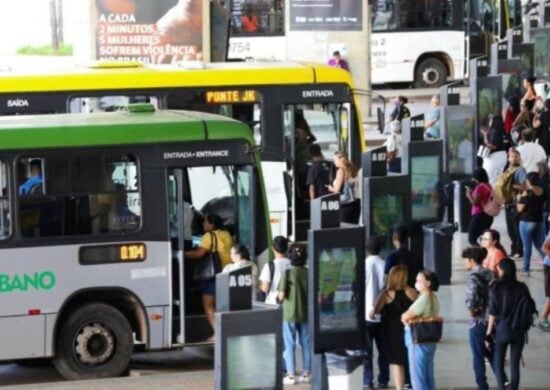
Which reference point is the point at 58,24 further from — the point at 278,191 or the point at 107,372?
the point at 107,372

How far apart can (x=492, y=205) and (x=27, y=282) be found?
7.43m

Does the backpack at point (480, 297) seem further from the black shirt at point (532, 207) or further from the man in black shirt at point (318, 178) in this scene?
the man in black shirt at point (318, 178)

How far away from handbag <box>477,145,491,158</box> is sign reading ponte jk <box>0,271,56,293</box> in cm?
1010

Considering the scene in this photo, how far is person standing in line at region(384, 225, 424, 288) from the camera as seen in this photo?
15.9m

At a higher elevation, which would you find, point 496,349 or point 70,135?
point 70,135

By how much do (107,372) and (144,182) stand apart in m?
2.02

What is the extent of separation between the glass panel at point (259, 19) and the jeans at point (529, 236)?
908 inches

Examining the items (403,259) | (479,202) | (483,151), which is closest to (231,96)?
(479,202)

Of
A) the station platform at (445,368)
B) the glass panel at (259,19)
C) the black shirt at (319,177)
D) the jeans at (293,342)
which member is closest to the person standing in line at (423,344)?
the jeans at (293,342)

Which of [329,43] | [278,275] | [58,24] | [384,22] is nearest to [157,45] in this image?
[329,43]

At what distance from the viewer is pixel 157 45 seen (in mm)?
28672

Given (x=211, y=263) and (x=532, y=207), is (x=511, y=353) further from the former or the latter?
(x=532, y=207)

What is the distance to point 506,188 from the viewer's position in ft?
70.4

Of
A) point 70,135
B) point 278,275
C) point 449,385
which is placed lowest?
point 449,385
